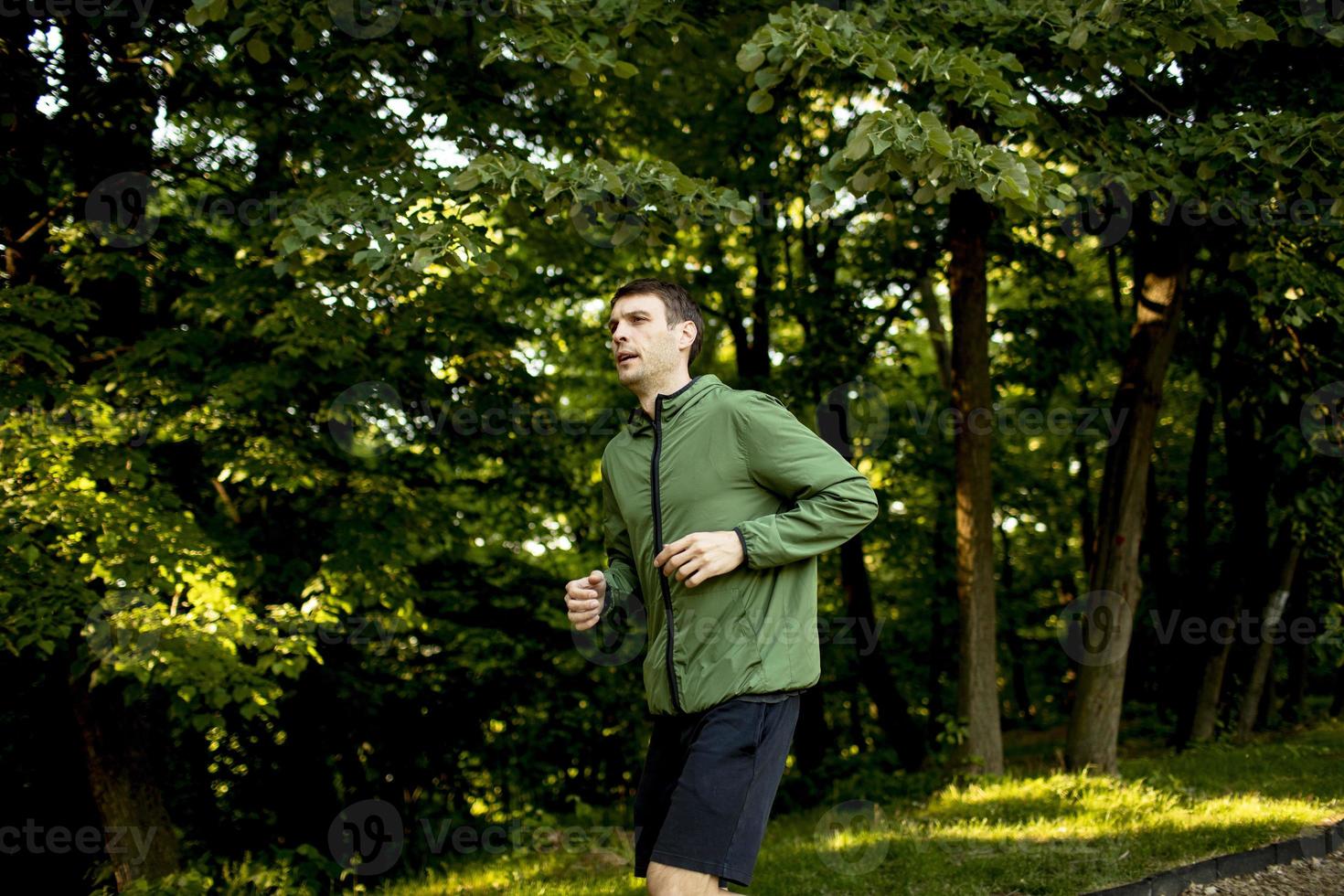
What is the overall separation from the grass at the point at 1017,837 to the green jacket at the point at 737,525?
109 inches

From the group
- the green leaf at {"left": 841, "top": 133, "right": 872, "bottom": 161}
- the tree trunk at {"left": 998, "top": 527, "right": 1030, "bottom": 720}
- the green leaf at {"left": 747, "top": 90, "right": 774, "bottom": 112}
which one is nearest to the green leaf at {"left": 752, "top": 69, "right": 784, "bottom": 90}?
the green leaf at {"left": 747, "top": 90, "right": 774, "bottom": 112}

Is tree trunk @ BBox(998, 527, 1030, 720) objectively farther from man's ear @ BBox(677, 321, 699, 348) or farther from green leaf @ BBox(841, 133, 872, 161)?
man's ear @ BBox(677, 321, 699, 348)

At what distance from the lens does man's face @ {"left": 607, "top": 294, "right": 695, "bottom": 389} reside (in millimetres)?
3018

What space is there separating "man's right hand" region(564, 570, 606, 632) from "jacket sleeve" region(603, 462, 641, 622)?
0.14m

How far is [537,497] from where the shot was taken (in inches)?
410

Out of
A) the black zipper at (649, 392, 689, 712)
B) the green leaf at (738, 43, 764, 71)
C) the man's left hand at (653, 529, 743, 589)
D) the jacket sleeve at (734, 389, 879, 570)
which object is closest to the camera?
the man's left hand at (653, 529, 743, 589)

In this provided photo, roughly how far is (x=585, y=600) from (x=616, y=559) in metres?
0.39

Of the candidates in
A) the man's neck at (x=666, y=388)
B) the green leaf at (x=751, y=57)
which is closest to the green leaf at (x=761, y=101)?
the green leaf at (x=751, y=57)

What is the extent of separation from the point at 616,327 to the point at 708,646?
936 millimetres

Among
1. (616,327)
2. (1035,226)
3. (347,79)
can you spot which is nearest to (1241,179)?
(1035,226)

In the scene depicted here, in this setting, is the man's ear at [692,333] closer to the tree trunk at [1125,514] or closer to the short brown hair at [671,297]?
the short brown hair at [671,297]

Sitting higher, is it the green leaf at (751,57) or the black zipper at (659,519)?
the green leaf at (751,57)

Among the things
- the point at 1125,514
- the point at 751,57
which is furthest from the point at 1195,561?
the point at 751,57

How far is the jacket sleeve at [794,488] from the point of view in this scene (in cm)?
273
